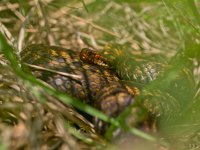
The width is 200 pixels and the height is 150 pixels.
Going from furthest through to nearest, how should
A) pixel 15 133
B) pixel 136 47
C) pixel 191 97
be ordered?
1. pixel 136 47
2. pixel 191 97
3. pixel 15 133

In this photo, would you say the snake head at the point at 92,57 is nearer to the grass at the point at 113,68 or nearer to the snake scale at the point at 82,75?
the snake scale at the point at 82,75

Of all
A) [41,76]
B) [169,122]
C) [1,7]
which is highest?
[1,7]

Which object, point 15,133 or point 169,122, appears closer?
point 15,133

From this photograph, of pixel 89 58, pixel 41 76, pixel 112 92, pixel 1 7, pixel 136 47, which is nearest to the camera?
pixel 112 92

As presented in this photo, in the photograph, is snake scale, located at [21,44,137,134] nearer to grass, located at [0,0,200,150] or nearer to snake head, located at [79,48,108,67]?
snake head, located at [79,48,108,67]

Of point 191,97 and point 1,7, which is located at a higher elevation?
point 1,7

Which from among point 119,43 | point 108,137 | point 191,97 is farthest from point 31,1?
point 108,137

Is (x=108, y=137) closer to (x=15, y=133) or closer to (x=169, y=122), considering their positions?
(x=15, y=133)

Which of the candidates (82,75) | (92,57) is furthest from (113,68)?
(82,75)
